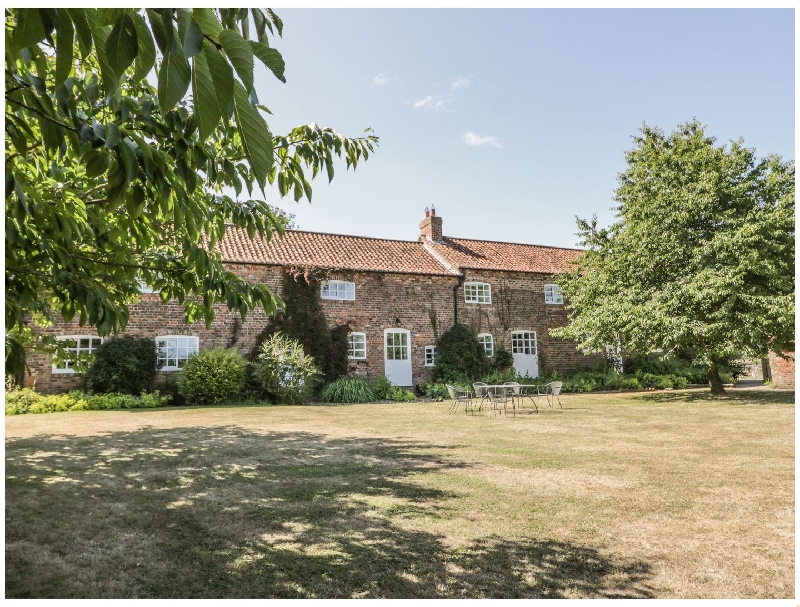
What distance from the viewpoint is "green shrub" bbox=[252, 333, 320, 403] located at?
18.2 meters

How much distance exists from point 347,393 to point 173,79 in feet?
60.8

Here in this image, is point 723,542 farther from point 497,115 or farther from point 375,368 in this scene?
point 375,368

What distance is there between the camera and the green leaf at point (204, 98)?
96 centimetres

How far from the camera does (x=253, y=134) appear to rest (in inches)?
42.3

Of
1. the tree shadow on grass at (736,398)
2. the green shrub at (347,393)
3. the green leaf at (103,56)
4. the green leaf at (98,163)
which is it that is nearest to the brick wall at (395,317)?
the green shrub at (347,393)

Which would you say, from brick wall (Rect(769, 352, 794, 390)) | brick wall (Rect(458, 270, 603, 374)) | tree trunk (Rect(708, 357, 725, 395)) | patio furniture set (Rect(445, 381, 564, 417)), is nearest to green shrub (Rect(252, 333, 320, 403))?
patio furniture set (Rect(445, 381, 564, 417))

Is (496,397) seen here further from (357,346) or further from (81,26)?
(81,26)

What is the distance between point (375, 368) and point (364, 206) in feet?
49.6

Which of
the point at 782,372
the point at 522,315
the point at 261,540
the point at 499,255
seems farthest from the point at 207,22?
the point at 499,255

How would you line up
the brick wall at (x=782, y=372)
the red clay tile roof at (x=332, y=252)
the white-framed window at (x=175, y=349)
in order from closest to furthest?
the white-framed window at (x=175, y=349) < the brick wall at (x=782, y=372) < the red clay tile roof at (x=332, y=252)

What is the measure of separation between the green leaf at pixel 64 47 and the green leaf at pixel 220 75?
0.30 m

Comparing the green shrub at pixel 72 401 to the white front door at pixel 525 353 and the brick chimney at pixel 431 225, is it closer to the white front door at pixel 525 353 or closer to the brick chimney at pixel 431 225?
the brick chimney at pixel 431 225

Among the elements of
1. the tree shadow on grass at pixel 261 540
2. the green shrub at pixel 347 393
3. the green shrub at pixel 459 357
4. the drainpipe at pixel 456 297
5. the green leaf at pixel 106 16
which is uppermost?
the drainpipe at pixel 456 297

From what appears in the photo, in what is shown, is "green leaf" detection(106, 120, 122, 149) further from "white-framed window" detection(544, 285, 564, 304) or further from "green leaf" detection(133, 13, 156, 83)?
"white-framed window" detection(544, 285, 564, 304)
